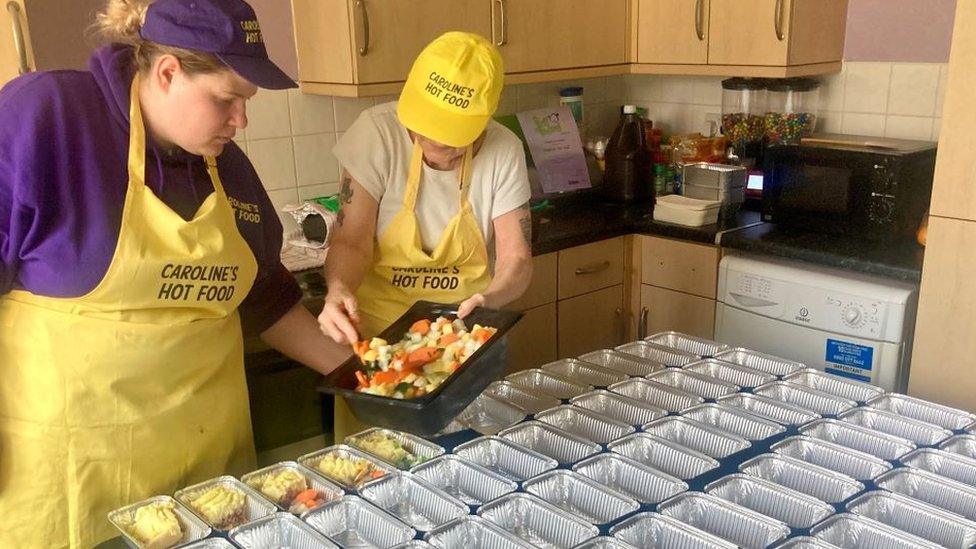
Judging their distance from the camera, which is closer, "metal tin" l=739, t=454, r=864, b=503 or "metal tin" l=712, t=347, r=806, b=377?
"metal tin" l=739, t=454, r=864, b=503

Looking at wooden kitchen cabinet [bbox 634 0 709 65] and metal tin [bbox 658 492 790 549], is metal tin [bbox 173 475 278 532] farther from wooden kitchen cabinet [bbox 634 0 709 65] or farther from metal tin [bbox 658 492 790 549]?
wooden kitchen cabinet [bbox 634 0 709 65]

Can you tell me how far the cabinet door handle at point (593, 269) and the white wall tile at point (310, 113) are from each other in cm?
98

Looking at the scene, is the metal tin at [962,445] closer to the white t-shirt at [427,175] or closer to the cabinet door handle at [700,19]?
the white t-shirt at [427,175]

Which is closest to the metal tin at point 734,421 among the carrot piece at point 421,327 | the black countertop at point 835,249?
the carrot piece at point 421,327

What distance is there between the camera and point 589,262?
313cm

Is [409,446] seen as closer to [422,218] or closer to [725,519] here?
[725,519]

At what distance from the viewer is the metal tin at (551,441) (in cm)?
139

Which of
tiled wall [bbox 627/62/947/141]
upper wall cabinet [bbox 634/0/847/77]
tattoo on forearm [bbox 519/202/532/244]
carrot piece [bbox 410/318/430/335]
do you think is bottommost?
carrot piece [bbox 410/318/430/335]

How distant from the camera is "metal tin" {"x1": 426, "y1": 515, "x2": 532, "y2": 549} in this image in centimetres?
114

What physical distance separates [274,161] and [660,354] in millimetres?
1573

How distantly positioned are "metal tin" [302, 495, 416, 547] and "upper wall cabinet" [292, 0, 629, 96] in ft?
5.44

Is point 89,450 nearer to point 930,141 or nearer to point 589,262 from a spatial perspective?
point 589,262

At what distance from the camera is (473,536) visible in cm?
118

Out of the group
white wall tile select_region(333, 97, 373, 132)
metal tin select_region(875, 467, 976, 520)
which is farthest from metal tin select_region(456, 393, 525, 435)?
white wall tile select_region(333, 97, 373, 132)
